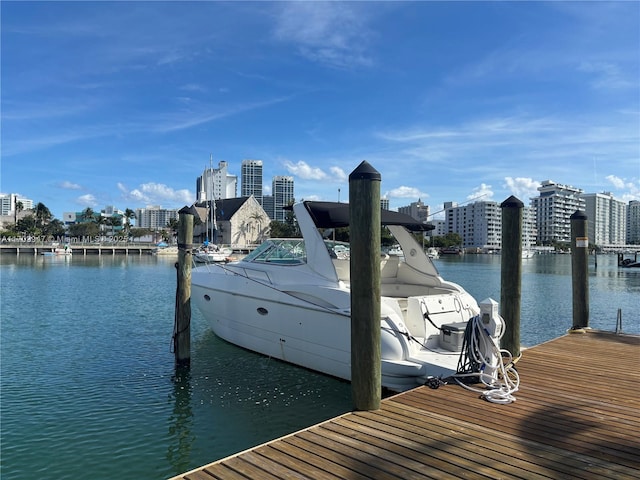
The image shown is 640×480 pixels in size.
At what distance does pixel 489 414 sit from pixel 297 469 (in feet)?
7.80

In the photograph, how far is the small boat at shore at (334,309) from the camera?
275 inches

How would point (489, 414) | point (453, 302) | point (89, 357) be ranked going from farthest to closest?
point (89, 357) → point (453, 302) → point (489, 414)

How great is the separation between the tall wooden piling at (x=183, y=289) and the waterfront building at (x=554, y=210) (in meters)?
183

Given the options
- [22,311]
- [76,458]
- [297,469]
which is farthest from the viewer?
[22,311]

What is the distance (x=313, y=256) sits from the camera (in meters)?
9.01

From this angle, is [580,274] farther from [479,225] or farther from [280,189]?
[280,189]

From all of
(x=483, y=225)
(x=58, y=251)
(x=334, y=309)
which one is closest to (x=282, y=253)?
(x=334, y=309)

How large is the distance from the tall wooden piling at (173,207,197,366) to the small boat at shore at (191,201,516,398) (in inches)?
50.0

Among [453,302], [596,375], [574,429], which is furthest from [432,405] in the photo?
[453,302]

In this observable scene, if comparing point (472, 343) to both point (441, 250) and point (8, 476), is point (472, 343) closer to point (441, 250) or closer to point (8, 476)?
point (8, 476)

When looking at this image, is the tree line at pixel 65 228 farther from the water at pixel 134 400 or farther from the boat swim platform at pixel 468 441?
the boat swim platform at pixel 468 441

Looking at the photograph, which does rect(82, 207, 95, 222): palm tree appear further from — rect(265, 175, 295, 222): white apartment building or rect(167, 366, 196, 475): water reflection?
rect(167, 366, 196, 475): water reflection

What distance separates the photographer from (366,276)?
5109mm

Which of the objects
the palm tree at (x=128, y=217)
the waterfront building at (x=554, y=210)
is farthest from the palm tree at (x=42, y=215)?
the waterfront building at (x=554, y=210)
